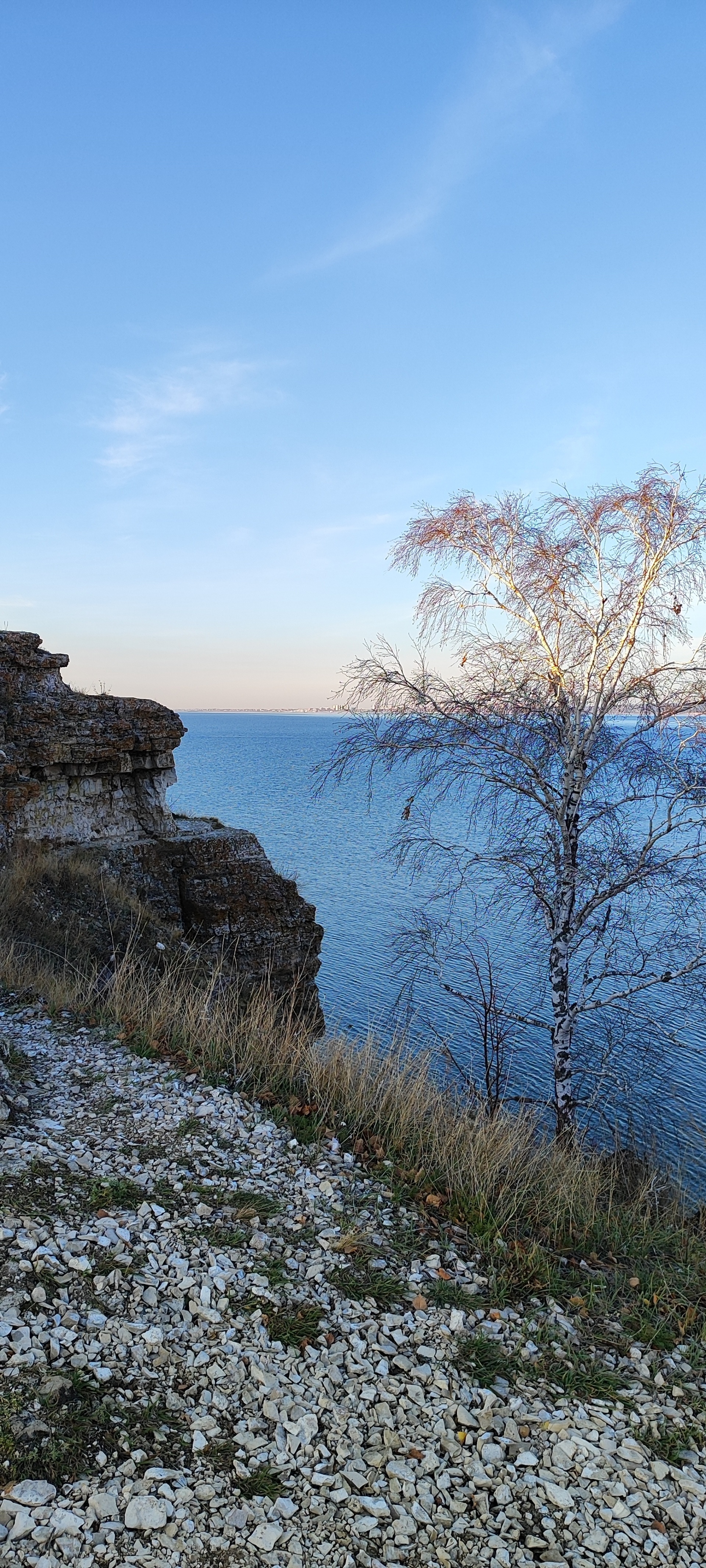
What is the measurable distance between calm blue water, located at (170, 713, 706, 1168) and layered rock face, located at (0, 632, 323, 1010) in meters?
2.08

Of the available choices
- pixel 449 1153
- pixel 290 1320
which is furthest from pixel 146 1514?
pixel 449 1153

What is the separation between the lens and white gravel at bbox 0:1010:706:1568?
10.9ft

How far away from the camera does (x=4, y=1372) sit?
374 cm

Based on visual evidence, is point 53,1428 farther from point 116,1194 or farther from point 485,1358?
point 485,1358

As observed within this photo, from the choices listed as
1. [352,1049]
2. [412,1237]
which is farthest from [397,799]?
[412,1237]

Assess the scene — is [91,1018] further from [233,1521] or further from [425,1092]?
[233,1521]

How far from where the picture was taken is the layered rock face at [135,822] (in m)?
13.6

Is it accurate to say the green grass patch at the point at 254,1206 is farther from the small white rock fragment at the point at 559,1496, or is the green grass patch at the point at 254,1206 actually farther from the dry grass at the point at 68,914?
the dry grass at the point at 68,914

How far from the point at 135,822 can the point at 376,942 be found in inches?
362

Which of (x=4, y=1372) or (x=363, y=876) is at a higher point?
(x=4, y=1372)

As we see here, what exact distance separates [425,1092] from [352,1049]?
1412 millimetres

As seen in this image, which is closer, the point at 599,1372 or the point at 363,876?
the point at 599,1372

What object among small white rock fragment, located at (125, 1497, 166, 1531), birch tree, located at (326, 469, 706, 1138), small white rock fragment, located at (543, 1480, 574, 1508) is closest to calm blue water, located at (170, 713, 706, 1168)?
birch tree, located at (326, 469, 706, 1138)

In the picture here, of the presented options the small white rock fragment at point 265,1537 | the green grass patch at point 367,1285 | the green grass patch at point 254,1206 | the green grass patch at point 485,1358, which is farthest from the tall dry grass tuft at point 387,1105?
the small white rock fragment at point 265,1537
